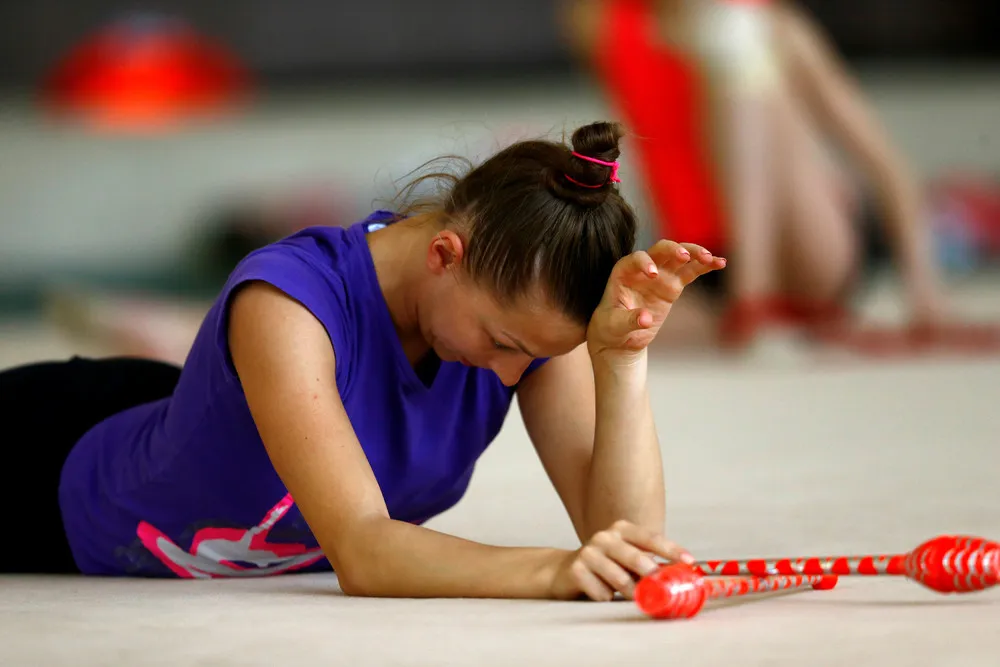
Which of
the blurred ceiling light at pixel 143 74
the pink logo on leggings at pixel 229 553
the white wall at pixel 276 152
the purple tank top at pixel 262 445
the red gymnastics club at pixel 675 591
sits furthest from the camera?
the white wall at pixel 276 152

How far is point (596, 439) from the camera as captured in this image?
1.13m

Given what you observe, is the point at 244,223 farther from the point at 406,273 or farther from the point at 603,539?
the point at 603,539

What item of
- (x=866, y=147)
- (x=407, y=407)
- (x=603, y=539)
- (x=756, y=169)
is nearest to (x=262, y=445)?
(x=407, y=407)

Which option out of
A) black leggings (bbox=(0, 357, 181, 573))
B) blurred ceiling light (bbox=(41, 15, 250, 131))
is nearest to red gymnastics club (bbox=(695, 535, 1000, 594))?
black leggings (bbox=(0, 357, 181, 573))

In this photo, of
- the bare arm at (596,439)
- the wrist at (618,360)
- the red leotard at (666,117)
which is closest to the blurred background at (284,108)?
the red leotard at (666,117)

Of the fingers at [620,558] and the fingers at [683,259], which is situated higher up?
the fingers at [683,259]

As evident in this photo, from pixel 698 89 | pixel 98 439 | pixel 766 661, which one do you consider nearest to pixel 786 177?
pixel 698 89

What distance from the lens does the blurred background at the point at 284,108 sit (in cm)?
593

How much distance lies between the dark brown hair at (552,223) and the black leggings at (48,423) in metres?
0.55

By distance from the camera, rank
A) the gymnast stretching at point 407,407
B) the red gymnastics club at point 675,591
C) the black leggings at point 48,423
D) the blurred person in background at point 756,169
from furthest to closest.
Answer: the blurred person in background at point 756,169
the black leggings at point 48,423
the gymnast stretching at point 407,407
the red gymnastics club at point 675,591

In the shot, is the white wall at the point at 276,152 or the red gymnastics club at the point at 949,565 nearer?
the red gymnastics club at the point at 949,565

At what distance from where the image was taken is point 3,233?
6234 millimetres

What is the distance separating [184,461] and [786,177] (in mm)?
2240

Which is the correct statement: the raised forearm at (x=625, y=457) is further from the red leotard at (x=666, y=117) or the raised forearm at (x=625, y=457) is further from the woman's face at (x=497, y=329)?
the red leotard at (x=666, y=117)
